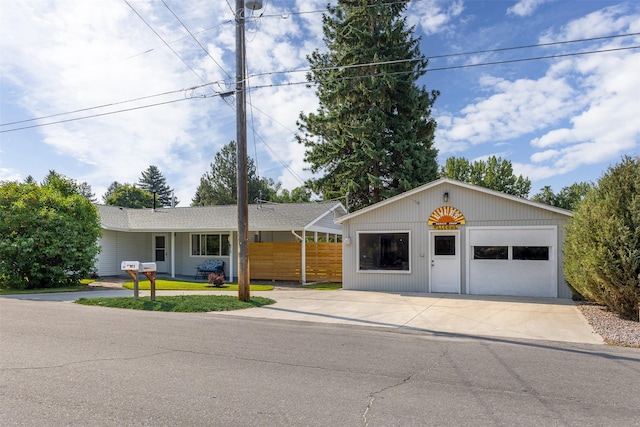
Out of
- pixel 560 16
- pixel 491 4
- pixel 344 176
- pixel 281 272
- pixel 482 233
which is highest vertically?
pixel 491 4

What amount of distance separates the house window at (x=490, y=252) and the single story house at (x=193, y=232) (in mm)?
7214

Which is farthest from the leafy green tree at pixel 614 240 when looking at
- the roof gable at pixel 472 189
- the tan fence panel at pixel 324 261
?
the tan fence panel at pixel 324 261

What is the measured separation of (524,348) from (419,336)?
1.78m

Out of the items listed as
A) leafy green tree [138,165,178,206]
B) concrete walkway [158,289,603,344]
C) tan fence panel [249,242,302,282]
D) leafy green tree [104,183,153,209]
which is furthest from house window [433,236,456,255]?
leafy green tree [138,165,178,206]

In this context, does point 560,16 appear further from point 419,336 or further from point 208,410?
point 208,410

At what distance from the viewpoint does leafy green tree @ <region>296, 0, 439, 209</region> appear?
2508cm

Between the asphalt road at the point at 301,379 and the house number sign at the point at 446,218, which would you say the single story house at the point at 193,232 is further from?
the asphalt road at the point at 301,379

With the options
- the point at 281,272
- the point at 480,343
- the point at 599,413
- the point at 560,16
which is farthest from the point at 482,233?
the point at 599,413

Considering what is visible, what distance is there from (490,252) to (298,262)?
8.31 metres

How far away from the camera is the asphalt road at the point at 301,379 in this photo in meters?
3.99

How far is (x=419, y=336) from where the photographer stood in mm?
8000

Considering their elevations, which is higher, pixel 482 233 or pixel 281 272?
pixel 482 233

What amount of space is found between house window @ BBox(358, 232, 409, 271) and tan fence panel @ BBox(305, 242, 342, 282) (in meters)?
3.34

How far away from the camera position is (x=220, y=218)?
→ 21281 mm
